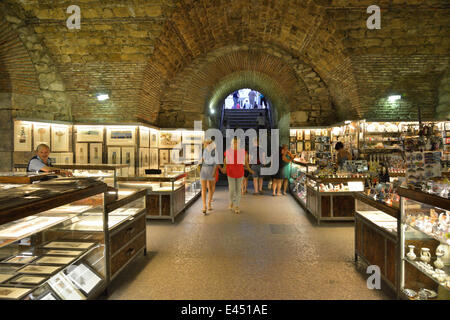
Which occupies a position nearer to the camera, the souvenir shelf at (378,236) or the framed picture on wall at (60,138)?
the souvenir shelf at (378,236)

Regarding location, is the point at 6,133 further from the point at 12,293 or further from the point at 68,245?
the point at 12,293

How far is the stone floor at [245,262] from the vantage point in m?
2.56

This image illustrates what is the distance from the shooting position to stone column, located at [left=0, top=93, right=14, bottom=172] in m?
6.59

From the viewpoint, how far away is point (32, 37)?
688cm

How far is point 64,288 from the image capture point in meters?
1.95

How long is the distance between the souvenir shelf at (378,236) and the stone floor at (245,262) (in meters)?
0.23

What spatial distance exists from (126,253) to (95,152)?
6.36 meters

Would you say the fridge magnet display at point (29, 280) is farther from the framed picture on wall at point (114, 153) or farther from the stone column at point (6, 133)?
the framed picture on wall at point (114, 153)

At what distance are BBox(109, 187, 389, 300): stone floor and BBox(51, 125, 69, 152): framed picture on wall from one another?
4.77 meters

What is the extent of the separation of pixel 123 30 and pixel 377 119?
750 centimetres

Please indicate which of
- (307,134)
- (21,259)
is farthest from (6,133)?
(307,134)

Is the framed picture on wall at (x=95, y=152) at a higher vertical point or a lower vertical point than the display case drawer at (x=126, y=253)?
higher

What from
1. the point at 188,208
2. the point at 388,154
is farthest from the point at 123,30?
the point at 388,154

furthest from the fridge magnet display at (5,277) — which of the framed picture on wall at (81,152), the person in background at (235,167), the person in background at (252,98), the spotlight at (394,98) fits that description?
the person in background at (252,98)
